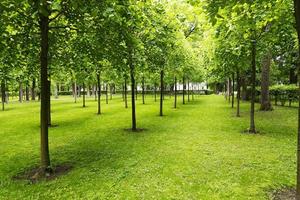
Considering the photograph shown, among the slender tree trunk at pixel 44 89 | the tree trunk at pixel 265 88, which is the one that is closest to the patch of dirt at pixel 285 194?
the slender tree trunk at pixel 44 89

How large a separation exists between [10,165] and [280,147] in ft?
29.3

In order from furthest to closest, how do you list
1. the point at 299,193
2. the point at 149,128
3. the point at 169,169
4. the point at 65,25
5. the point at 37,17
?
1. the point at 149,128
2. the point at 65,25
3. the point at 169,169
4. the point at 37,17
5. the point at 299,193

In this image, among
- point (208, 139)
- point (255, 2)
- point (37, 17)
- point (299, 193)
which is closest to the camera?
point (299, 193)

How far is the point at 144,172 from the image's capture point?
793 centimetres

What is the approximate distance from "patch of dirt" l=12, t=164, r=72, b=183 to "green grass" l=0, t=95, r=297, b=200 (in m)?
0.23

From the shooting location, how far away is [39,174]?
7.93 m

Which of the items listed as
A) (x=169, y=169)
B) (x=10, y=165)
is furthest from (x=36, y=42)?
(x=169, y=169)

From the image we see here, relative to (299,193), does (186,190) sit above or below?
below

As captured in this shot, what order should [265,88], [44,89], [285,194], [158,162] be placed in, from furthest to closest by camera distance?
[265,88] → [158,162] → [44,89] → [285,194]

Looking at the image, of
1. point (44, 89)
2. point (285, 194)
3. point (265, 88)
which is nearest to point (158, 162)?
point (285, 194)

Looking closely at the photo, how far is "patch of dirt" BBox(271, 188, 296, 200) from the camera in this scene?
20.3 ft

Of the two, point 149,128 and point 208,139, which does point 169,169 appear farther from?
point 149,128

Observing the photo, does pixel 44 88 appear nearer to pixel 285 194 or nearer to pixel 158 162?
pixel 158 162

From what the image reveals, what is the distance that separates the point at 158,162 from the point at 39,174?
10.8ft
